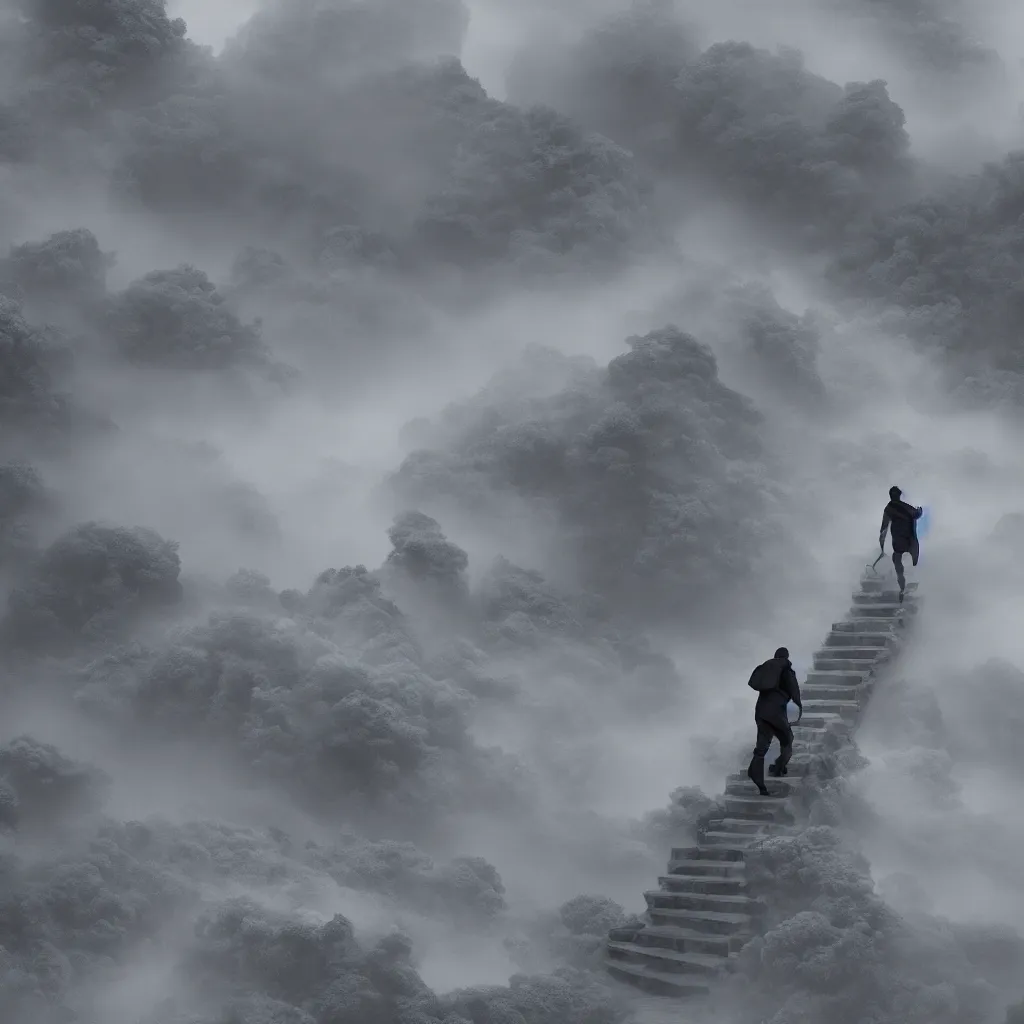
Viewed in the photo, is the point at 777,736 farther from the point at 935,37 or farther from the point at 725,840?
the point at 935,37

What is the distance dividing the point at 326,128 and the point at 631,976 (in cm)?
2450

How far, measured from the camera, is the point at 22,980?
14742 mm

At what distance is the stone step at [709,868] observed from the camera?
1692 cm

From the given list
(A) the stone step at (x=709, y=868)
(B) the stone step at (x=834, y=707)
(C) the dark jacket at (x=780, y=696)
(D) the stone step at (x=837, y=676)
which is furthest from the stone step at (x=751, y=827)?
(D) the stone step at (x=837, y=676)

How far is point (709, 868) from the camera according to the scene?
17.3 meters

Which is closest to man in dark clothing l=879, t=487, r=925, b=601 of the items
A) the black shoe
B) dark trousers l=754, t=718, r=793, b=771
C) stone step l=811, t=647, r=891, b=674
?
stone step l=811, t=647, r=891, b=674

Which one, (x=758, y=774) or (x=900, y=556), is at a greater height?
(x=900, y=556)

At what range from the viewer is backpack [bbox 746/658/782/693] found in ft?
57.7

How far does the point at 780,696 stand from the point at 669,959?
131 inches

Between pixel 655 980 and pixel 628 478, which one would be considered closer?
pixel 655 980

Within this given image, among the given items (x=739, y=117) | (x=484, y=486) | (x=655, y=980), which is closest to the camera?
(x=655, y=980)

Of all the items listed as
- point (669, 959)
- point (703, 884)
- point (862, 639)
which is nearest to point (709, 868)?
point (703, 884)

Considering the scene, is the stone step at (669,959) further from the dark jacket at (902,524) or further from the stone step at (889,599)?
the dark jacket at (902,524)

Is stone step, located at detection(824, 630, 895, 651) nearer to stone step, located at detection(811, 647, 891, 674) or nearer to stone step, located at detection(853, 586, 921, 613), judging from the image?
stone step, located at detection(811, 647, 891, 674)
